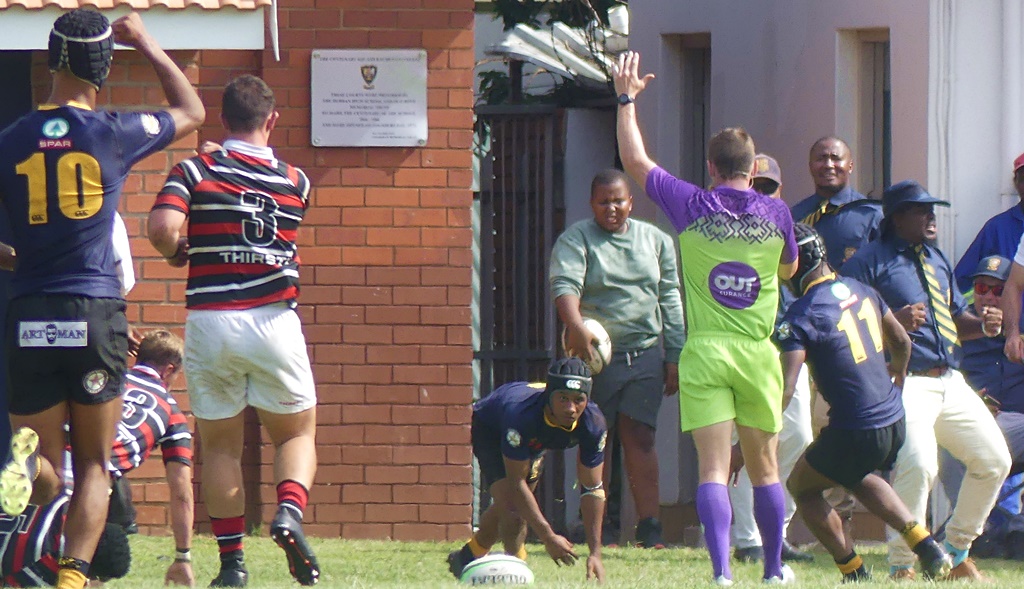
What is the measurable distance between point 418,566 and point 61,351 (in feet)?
9.52

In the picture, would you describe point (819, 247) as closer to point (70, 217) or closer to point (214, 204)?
point (214, 204)

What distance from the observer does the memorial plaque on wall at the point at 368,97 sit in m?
10.0

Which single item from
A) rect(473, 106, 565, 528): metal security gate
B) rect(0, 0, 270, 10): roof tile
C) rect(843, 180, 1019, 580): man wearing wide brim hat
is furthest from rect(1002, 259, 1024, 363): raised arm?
rect(0, 0, 270, 10): roof tile

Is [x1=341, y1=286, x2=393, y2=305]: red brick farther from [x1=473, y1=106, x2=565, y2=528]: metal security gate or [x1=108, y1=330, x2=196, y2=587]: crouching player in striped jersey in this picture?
[x1=473, y1=106, x2=565, y2=528]: metal security gate

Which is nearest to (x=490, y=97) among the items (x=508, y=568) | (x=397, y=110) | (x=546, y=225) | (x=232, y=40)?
(x=546, y=225)

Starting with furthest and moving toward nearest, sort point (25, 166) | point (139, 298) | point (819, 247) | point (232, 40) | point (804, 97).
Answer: point (804, 97)
point (139, 298)
point (232, 40)
point (819, 247)
point (25, 166)

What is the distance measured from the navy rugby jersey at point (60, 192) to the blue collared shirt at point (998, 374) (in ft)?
17.8

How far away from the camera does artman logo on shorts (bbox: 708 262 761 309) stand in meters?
7.80

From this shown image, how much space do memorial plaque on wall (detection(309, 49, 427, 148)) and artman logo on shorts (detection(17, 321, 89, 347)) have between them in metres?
3.49

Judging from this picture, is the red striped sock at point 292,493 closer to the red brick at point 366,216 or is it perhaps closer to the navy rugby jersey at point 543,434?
the navy rugby jersey at point 543,434

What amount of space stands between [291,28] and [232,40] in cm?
111

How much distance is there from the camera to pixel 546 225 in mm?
12953

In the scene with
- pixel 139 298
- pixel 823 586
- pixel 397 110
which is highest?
pixel 397 110

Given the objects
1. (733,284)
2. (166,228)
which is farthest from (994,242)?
(166,228)
